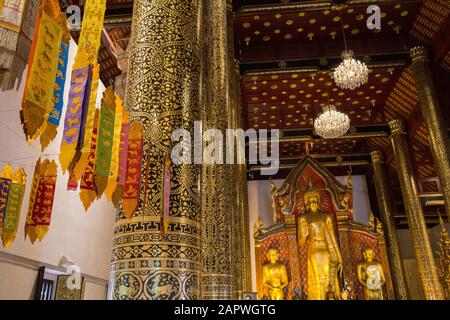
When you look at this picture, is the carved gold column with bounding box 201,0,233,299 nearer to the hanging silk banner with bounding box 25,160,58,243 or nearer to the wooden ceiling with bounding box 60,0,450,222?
the hanging silk banner with bounding box 25,160,58,243

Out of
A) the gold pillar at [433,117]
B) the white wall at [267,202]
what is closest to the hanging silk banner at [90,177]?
the gold pillar at [433,117]

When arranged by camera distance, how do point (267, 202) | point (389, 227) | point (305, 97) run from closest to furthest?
point (305, 97) < point (389, 227) < point (267, 202)

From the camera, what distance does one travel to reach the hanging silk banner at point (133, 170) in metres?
2.10

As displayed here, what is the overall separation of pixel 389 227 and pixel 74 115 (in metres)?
11.7

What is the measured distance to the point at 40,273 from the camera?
5.60 meters

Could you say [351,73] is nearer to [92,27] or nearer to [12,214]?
[92,27]

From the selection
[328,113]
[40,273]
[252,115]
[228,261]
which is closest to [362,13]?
[328,113]

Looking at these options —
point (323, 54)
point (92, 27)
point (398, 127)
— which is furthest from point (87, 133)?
point (398, 127)

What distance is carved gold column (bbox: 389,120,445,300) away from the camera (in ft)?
29.5

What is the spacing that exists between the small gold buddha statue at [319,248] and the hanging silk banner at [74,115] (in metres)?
8.94

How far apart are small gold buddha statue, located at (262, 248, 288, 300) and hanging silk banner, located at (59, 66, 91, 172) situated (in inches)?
348

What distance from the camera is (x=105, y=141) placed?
2871mm

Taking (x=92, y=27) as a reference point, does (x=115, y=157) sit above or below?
below
